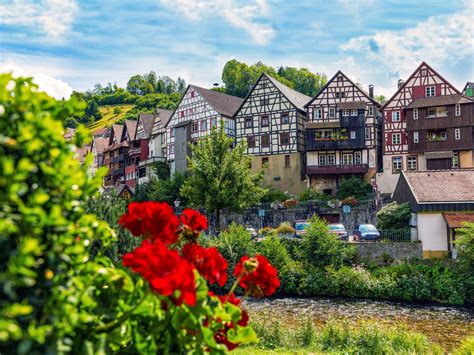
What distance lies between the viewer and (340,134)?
47906 millimetres

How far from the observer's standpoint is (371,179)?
156ft

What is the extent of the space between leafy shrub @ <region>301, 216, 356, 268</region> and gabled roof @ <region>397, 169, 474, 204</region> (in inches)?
227

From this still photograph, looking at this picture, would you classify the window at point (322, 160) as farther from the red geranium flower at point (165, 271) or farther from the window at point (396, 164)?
the red geranium flower at point (165, 271)

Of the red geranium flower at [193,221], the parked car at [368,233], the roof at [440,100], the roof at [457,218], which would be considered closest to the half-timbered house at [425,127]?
the roof at [440,100]

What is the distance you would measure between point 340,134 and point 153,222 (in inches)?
1818

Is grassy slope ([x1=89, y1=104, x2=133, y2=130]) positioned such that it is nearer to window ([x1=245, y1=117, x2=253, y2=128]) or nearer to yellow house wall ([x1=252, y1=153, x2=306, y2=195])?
window ([x1=245, y1=117, x2=253, y2=128])

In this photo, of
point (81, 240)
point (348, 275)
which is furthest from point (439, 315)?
point (81, 240)

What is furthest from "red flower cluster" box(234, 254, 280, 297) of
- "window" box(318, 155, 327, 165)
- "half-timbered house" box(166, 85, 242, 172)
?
"half-timbered house" box(166, 85, 242, 172)

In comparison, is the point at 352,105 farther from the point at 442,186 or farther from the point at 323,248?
the point at 323,248

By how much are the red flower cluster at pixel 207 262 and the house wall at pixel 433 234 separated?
27.8 m

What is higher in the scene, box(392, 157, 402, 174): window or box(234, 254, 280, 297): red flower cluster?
box(392, 157, 402, 174): window

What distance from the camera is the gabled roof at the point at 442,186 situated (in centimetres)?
2922

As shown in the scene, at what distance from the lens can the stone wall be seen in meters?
28.4

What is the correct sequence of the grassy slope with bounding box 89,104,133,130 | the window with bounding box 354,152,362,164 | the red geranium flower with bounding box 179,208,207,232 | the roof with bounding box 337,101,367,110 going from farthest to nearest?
the grassy slope with bounding box 89,104,133,130 → the window with bounding box 354,152,362,164 → the roof with bounding box 337,101,367,110 → the red geranium flower with bounding box 179,208,207,232
